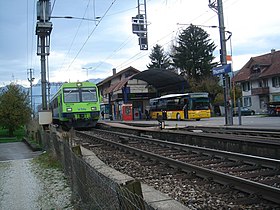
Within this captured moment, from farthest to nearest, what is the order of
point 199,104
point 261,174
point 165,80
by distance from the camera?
point 165,80
point 199,104
point 261,174

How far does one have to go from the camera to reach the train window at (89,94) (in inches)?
944

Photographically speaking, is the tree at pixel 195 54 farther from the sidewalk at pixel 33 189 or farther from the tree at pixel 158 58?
the sidewalk at pixel 33 189

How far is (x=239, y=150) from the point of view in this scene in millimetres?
11211

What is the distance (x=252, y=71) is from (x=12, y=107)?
4022 centimetres

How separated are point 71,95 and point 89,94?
1335mm

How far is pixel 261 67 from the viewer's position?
54594mm

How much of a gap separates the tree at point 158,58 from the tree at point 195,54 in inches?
388

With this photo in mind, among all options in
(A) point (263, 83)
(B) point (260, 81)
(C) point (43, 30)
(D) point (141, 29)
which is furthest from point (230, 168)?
(B) point (260, 81)

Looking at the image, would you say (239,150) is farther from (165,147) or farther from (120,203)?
(120,203)

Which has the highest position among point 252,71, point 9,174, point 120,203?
point 252,71

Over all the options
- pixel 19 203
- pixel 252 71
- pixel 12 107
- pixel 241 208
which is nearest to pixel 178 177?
pixel 241 208

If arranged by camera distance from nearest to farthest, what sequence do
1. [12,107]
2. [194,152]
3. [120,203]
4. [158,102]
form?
[120,203] < [194,152] < [12,107] < [158,102]

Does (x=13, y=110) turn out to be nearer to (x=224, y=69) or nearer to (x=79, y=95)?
(x=79, y=95)

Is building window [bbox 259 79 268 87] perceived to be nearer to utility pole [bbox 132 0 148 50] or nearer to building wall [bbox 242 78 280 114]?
building wall [bbox 242 78 280 114]
